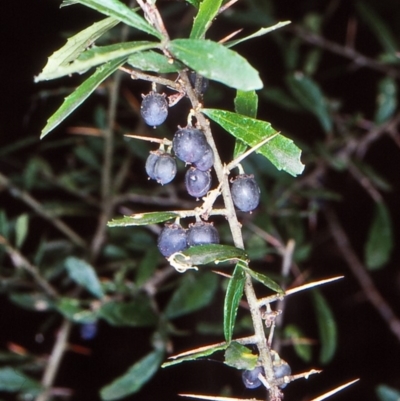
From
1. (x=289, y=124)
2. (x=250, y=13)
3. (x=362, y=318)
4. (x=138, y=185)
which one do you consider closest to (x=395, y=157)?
(x=289, y=124)

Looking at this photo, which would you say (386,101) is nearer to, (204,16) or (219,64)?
(204,16)

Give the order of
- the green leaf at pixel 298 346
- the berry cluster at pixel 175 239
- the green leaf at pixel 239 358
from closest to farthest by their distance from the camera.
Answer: the green leaf at pixel 239 358 → the berry cluster at pixel 175 239 → the green leaf at pixel 298 346

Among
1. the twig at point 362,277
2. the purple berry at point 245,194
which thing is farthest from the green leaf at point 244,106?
the twig at point 362,277

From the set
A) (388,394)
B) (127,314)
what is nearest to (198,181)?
(127,314)

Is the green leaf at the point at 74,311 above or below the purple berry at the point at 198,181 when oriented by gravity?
above

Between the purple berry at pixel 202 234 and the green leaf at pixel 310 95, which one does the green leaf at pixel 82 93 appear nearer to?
the purple berry at pixel 202 234

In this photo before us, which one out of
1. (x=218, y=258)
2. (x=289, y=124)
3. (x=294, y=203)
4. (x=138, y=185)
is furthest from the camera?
(x=289, y=124)

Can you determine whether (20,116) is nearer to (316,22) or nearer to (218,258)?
(316,22)

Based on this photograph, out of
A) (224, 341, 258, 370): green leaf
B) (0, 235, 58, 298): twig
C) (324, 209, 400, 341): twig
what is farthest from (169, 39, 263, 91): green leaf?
(324, 209, 400, 341): twig
